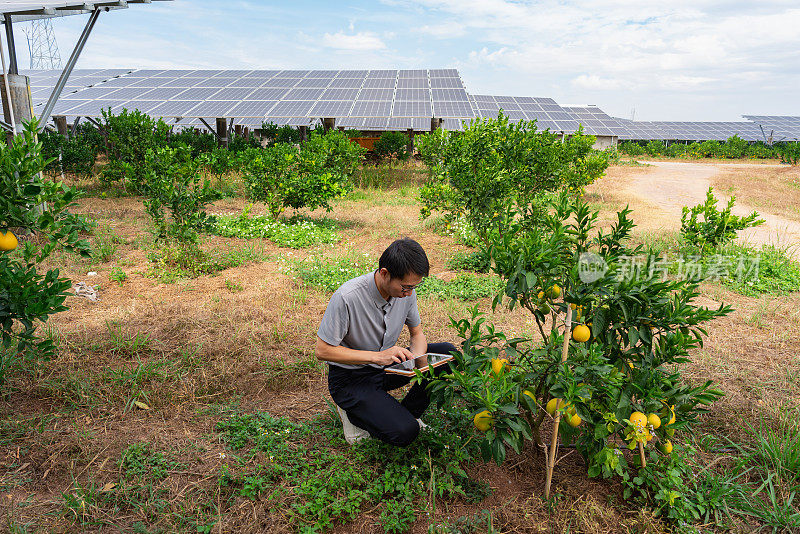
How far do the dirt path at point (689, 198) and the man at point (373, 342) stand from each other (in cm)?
620

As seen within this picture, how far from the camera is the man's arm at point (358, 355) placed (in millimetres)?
2420

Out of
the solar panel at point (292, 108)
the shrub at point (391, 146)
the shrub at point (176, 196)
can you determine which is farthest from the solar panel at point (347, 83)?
the shrub at point (176, 196)

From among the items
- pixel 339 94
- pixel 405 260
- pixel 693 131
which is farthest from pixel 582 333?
pixel 693 131

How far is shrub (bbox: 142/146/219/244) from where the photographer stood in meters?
5.59

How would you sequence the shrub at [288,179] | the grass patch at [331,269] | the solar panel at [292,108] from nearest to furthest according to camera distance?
the grass patch at [331,269] → the shrub at [288,179] → the solar panel at [292,108]

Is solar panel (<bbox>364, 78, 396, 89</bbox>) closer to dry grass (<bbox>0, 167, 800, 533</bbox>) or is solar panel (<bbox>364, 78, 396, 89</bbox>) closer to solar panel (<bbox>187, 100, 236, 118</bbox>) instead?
solar panel (<bbox>187, 100, 236, 118</bbox>)

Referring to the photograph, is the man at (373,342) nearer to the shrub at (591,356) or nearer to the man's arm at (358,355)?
the man's arm at (358,355)

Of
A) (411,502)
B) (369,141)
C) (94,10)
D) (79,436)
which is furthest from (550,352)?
(369,141)

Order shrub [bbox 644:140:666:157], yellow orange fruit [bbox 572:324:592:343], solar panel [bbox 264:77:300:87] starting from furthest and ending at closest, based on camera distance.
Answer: shrub [bbox 644:140:666:157] → solar panel [bbox 264:77:300:87] → yellow orange fruit [bbox 572:324:592:343]

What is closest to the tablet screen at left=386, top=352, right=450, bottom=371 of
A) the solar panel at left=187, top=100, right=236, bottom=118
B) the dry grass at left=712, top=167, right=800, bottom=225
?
the dry grass at left=712, top=167, right=800, bottom=225

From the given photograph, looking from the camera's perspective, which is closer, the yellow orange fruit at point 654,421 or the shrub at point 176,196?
the yellow orange fruit at point 654,421

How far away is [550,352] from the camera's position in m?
2.17

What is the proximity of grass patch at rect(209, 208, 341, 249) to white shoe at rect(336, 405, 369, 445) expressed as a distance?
4.43 meters

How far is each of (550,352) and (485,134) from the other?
15.7ft
